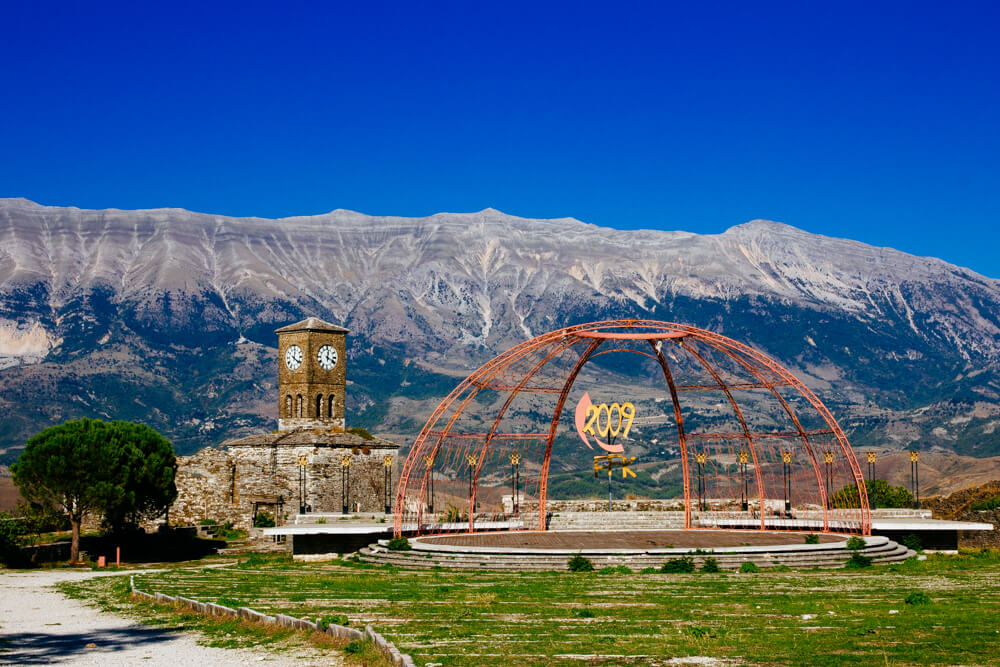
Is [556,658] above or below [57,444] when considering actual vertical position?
below

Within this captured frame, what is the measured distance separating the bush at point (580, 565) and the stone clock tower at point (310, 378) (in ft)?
147

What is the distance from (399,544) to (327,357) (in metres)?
40.6

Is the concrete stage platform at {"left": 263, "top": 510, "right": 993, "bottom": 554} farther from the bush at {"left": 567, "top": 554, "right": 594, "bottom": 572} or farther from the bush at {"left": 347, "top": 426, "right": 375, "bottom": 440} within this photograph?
the bush at {"left": 347, "top": 426, "right": 375, "bottom": 440}

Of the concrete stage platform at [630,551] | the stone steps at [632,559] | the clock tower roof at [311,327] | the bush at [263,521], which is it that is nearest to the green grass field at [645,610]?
the stone steps at [632,559]

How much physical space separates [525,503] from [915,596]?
3647cm

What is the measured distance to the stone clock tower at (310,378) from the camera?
284ft

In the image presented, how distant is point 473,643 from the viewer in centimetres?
2375

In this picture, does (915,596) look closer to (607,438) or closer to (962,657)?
(962,657)

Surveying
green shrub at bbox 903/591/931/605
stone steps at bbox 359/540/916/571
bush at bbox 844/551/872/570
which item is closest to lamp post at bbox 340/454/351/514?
stone steps at bbox 359/540/916/571

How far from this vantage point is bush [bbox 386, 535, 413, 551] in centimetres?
4819

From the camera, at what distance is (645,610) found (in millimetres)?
29375

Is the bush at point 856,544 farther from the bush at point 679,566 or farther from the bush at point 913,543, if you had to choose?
the bush at point 679,566

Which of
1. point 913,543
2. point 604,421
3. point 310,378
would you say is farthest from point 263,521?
point 913,543

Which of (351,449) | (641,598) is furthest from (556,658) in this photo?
(351,449)
